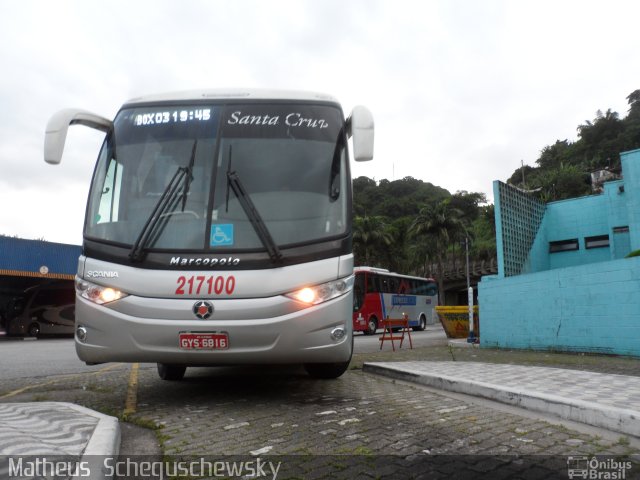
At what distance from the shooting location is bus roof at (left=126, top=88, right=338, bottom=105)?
5.52 metres

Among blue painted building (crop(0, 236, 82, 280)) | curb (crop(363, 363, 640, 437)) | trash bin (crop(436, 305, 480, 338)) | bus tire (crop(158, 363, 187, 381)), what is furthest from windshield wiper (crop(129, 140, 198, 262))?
blue painted building (crop(0, 236, 82, 280))

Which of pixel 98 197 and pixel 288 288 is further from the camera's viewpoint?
pixel 98 197

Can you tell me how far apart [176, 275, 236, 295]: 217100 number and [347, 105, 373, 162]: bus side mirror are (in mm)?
1828

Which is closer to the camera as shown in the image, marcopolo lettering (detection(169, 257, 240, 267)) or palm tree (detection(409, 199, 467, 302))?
marcopolo lettering (detection(169, 257, 240, 267))

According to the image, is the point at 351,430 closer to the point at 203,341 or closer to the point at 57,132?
the point at 203,341

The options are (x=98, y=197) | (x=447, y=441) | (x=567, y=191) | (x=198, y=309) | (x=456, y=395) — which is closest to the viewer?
(x=447, y=441)

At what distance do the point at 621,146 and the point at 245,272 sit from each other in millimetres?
74022

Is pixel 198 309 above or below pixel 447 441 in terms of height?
above

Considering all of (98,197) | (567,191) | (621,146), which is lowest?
(98,197)

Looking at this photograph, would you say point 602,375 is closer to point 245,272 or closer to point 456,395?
point 456,395

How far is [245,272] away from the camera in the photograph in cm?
461

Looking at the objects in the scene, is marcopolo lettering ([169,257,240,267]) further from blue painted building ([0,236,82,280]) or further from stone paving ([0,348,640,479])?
blue painted building ([0,236,82,280])

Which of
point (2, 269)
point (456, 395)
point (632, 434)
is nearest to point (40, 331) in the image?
point (2, 269)

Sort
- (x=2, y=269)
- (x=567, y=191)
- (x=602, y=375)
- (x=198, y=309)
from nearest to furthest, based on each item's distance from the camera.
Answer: (x=198, y=309) → (x=602, y=375) → (x=2, y=269) → (x=567, y=191)
